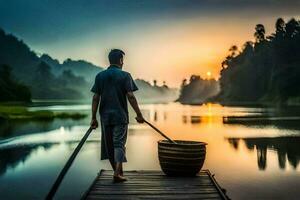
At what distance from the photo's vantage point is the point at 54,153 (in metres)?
27.0

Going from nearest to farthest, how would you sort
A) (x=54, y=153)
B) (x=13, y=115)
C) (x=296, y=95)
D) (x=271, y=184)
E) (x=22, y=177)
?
(x=271, y=184)
(x=22, y=177)
(x=54, y=153)
(x=13, y=115)
(x=296, y=95)

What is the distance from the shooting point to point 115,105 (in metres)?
9.48

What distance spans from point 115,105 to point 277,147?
819 inches

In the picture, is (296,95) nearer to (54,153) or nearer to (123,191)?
(54,153)

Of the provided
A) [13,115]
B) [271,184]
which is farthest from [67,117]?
[271,184]

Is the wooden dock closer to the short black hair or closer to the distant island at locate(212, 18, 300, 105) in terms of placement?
the short black hair

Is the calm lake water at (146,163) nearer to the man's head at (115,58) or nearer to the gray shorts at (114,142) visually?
the gray shorts at (114,142)

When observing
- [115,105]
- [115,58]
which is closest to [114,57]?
[115,58]

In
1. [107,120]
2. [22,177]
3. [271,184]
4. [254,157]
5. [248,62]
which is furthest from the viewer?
[248,62]

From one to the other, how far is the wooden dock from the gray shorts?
0.57 m

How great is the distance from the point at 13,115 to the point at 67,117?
418 inches

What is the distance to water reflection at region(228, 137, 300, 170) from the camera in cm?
2210

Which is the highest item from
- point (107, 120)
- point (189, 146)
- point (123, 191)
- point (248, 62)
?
point (248, 62)

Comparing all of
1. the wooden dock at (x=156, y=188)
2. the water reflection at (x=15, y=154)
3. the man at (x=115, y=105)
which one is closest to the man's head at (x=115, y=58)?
the man at (x=115, y=105)
